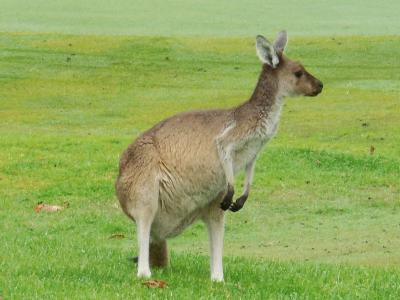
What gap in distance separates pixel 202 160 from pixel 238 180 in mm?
6972

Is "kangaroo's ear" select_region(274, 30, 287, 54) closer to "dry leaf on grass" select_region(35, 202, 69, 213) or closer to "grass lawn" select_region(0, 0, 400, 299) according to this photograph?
"grass lawn" select_region(0, 0, 400, 299)

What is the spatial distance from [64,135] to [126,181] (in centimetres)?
1043

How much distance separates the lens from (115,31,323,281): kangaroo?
738 centimetres

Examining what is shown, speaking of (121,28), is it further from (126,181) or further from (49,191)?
(126,181)

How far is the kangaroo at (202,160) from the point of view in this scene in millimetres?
7379

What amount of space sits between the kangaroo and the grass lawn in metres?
0.42

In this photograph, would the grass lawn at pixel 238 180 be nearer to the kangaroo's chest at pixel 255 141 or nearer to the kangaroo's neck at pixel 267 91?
the kangaroo's chest at pixel 255 141

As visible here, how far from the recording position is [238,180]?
47.1 ft

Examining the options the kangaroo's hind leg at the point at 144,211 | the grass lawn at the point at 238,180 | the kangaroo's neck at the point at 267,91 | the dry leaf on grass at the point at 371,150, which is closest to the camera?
the kangaroo's hind leg at the point at 144,211

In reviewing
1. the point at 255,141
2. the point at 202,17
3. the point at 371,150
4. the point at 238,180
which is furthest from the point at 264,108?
the point at 202,17

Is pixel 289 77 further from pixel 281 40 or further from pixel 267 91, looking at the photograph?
pixel 281 40

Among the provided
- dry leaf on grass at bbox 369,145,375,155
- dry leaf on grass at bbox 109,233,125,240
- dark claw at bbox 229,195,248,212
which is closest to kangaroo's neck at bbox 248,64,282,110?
dark claw at bbox 229,195,248,212

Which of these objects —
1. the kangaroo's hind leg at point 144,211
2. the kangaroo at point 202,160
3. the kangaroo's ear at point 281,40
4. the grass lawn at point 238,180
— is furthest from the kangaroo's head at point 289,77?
the grass lawn at point 238,180

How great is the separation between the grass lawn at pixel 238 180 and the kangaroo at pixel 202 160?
1.38ft
